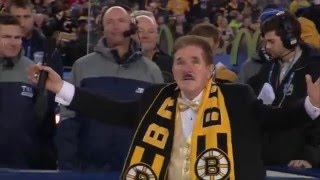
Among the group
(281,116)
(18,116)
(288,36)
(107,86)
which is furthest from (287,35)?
(18,116)

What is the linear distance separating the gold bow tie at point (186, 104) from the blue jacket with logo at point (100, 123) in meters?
1.05

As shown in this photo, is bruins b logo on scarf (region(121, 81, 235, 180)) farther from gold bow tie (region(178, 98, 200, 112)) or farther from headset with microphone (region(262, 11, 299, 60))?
headset with microphone (region(262, 11, 299, 60))

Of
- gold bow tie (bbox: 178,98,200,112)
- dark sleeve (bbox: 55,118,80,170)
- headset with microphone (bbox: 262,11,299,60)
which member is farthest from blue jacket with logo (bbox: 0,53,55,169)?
headset with microphone (bbox: 262,11,299,60)

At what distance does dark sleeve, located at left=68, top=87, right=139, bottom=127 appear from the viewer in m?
4.33

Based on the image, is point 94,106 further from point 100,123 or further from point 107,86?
point 107,86

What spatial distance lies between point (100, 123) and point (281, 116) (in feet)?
5.06

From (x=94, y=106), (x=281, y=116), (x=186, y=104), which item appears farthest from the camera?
(x=94, y=106)

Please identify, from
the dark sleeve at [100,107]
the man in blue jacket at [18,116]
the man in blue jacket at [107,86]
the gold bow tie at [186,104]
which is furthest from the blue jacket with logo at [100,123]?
the gold bow tie at [186,104]

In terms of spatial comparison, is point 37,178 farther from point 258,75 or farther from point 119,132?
point 258,75

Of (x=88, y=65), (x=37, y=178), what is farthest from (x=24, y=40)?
(x=37, y=178)

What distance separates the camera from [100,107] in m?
4.34

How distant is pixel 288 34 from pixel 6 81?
174cm

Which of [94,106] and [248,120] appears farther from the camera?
[94,106]

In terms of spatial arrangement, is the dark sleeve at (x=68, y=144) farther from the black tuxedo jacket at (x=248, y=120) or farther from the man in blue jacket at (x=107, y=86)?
the black tuxedo jacket at (x=248, y=120)
